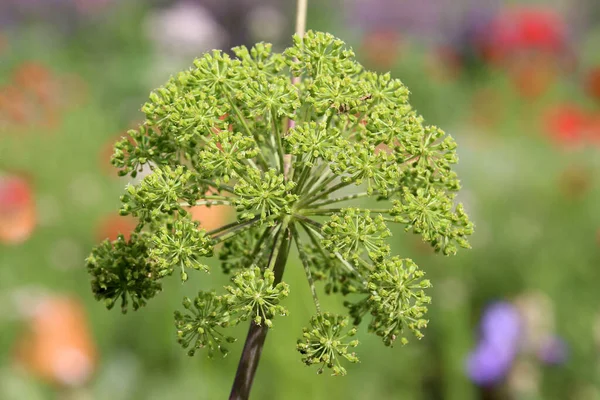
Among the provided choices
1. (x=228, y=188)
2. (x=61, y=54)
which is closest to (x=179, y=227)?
(x=228, y=188)

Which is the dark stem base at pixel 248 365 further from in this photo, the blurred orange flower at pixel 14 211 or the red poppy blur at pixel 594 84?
the red poppy blur at pixel 594 84

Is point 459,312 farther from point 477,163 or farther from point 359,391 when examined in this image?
point 477,163

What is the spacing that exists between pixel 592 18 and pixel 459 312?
14.2 meters

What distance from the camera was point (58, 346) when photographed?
330cm

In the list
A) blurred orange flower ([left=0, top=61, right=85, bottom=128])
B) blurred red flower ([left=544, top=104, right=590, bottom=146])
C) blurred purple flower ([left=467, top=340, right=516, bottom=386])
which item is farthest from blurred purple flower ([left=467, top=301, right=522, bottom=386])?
blurred orange flower ([left=0, top=61, right=85, bottom=128])

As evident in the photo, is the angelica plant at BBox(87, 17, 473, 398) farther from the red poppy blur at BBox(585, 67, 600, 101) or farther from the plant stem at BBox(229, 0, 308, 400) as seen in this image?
the red poppy blur at BBox(585, 67, 600, 101)

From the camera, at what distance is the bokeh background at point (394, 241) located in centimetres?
333

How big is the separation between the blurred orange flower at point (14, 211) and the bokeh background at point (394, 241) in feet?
0.04

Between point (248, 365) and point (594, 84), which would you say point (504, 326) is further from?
point (594, 84)

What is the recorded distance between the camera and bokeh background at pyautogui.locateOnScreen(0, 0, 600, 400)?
10.9ft

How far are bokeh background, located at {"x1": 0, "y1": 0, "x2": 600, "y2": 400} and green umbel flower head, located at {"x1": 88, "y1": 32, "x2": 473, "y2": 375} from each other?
5.88 ft

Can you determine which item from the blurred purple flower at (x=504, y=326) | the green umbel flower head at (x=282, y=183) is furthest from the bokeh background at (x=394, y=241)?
the green umbel flower head at (x=282, y=183)

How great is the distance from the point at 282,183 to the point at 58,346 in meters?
2.73

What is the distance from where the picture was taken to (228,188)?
90 centimetres
